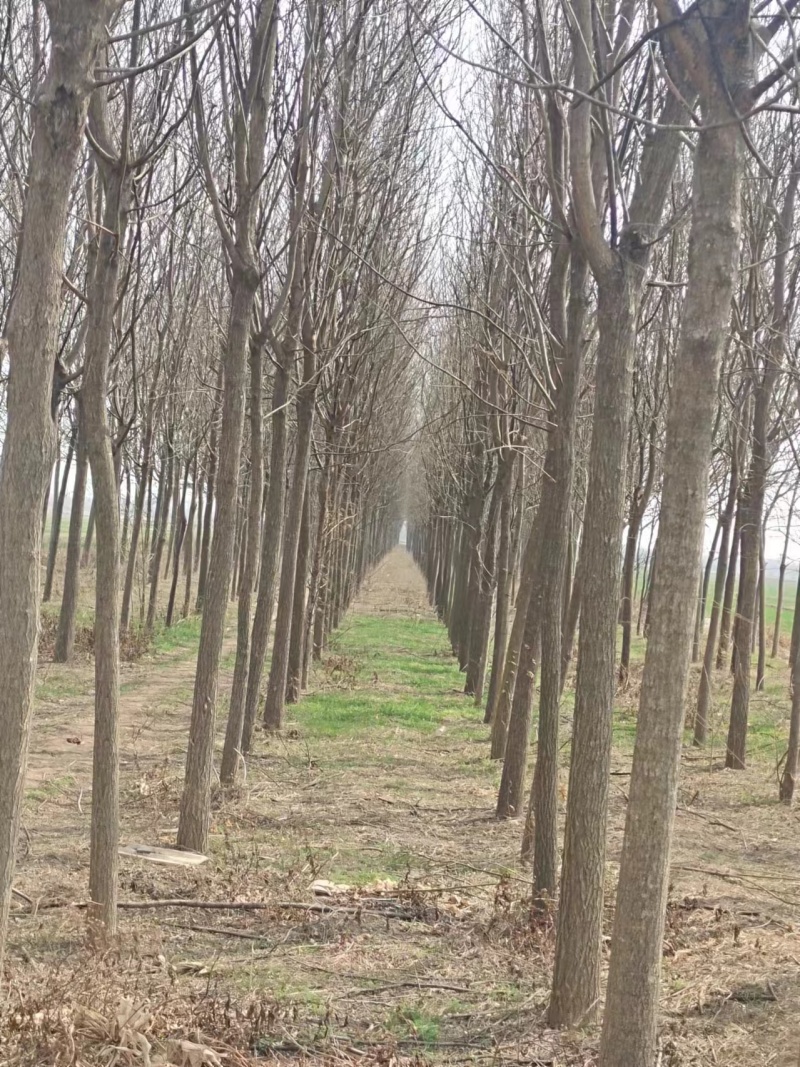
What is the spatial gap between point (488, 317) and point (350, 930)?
3.61 m

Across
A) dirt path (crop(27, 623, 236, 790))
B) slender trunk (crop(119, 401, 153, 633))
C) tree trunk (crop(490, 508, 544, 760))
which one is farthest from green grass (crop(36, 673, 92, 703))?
tree trunk (crop(490, 508, 544, 760))

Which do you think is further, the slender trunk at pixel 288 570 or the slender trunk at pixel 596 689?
the slender trunk at pixel 288 570

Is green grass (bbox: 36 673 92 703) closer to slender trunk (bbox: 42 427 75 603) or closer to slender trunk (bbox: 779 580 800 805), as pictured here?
slender trunk (bbox: 42 427 75 603)

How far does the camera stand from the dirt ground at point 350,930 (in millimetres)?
3387

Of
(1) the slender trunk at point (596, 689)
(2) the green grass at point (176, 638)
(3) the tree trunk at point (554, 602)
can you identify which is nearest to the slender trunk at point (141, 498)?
(2) the green grass at point (176, 638)

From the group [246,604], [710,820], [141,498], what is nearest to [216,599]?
[246,604]

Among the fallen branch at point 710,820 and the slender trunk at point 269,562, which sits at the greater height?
the slender trunk at point 269,562

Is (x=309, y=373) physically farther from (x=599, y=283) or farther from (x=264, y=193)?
(x=599, y=283)

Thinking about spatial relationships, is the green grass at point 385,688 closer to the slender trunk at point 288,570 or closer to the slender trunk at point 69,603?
the slender trunk at point 288,570

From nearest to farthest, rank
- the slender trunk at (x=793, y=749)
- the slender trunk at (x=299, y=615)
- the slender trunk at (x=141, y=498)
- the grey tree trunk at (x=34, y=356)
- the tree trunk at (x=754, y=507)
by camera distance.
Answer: the grey tree trunk at (x=34, y=356), the slender trunk at (x=793, y=749), the tree trunk at (x=754, y=507), the slender trunk at (x=299, y=615), the slender trunk at (x=141, y=498)

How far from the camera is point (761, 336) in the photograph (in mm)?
9953

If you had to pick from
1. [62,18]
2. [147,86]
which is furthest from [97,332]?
[147,86]

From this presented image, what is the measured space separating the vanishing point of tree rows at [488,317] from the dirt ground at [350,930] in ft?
1.17

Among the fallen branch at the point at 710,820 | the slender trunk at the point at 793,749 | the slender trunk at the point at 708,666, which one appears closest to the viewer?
the fallen branch at the point at 710,820
